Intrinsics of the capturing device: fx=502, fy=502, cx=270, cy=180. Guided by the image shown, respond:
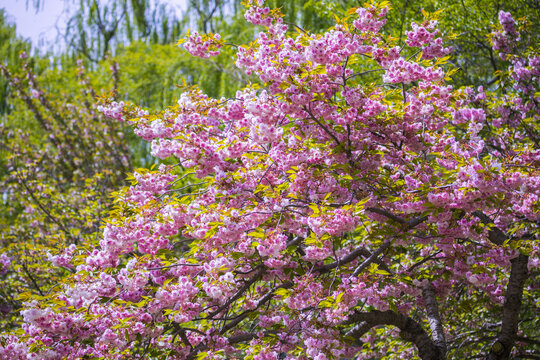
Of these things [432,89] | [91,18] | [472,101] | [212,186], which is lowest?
[212,186]

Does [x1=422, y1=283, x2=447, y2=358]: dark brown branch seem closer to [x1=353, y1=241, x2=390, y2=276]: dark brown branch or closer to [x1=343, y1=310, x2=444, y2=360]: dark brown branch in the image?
[x1=343, y1=310, x2=444, y2=360]: dark brown branch

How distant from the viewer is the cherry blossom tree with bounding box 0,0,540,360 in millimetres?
2842

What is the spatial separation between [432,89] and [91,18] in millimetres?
10289

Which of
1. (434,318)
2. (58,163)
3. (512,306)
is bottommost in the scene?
(434,318)

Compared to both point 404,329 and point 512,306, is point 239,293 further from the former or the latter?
point 512,306

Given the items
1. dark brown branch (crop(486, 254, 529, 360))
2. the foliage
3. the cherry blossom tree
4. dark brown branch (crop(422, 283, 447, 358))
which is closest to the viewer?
the cherry blossom tree

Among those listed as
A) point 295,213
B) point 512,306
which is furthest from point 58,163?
point 512,306

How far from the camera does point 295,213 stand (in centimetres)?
326

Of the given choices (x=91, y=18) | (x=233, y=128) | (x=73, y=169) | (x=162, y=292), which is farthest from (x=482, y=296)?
(x=91, y=18)

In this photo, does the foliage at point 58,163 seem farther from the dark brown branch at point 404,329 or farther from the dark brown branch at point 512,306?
the dark brown branch at point 512,306

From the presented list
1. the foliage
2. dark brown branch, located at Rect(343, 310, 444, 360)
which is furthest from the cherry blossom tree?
the foliage

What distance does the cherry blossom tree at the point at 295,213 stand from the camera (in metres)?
2.84

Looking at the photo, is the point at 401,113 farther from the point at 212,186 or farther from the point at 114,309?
the point at 114,309

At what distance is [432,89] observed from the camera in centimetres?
354
